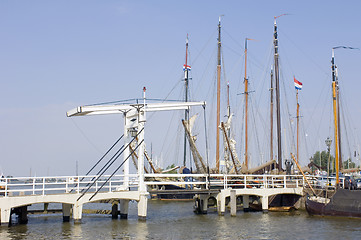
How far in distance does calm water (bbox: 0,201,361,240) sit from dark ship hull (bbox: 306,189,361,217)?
0.49 meters

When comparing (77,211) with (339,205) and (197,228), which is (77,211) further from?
(339,205)

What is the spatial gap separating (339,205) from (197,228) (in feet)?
32.2

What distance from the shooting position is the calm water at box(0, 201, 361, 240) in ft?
73.2

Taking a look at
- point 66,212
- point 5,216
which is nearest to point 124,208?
point 66,212

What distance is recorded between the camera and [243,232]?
23.6 metres

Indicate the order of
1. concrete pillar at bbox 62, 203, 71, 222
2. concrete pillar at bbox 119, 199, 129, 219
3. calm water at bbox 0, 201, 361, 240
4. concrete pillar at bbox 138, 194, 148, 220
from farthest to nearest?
1. concrete pillar at bbox 119, 199, 129, 219
2. concrete pillar at bbox 62, 203, 71, 222
3. concrete pillar at bbox 138, 194, 148, 220
4. calm water at bbox 0, 201, 361, 240

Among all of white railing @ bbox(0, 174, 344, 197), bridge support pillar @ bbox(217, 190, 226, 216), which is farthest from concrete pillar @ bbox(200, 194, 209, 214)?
bridge support pillar @ bbox(217, 190, 226, 216)

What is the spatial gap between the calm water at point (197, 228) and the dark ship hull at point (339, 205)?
489 mm

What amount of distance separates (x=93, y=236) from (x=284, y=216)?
1472cm

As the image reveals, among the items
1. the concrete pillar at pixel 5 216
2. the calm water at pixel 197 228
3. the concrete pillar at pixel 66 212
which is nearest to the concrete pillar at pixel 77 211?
the calm water at pixel 197 228

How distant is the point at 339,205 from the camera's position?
1124 inches

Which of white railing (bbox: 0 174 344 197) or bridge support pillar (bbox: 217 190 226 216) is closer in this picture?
white railing (bbox: 0 174 344 197)

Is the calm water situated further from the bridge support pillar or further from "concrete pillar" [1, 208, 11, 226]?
the bridge support pillar

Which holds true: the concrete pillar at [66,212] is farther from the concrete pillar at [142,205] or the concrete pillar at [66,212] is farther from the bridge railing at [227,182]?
the bridge railing at [227,182]
